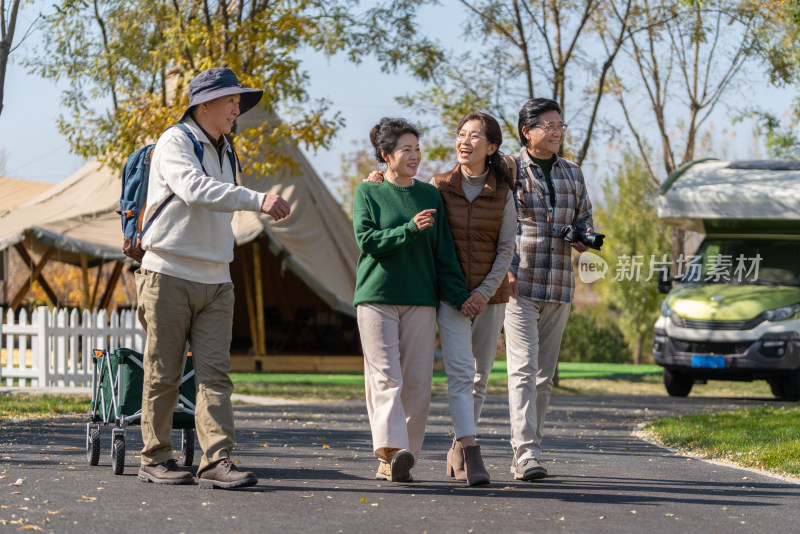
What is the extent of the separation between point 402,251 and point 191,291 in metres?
1.10

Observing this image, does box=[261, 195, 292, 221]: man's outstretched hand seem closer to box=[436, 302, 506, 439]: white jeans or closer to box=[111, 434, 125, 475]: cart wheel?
box=[436, 302, 506, 439]: white jeans

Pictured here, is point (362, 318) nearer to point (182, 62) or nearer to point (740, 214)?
point (182, 62)

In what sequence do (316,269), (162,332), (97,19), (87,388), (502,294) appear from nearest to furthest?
(162,332)
(502,294)
(87,388)
(97,19)
(316,269)

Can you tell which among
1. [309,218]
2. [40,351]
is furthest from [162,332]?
[309,218]

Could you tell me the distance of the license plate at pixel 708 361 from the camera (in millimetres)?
14914

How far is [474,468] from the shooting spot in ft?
19.6

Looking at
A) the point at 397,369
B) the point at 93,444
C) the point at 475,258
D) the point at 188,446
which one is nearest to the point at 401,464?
the point at 397,369

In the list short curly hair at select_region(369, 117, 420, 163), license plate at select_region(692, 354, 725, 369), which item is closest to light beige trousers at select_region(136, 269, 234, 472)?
short curly hair at select_region(369, 117, 420, 163)

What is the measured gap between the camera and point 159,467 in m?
5.93

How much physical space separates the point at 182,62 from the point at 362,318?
9068mm

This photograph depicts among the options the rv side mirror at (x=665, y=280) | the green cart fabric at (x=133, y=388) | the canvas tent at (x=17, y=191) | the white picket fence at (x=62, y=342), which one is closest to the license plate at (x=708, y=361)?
the rv side mirror at (x=665, y=280)

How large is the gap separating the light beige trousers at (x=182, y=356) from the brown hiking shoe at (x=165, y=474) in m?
0.04

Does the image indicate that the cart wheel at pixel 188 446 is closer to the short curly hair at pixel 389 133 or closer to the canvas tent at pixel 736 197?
the short curly hair at pixel 389 133

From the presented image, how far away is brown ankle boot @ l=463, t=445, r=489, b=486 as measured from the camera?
5969 mm
